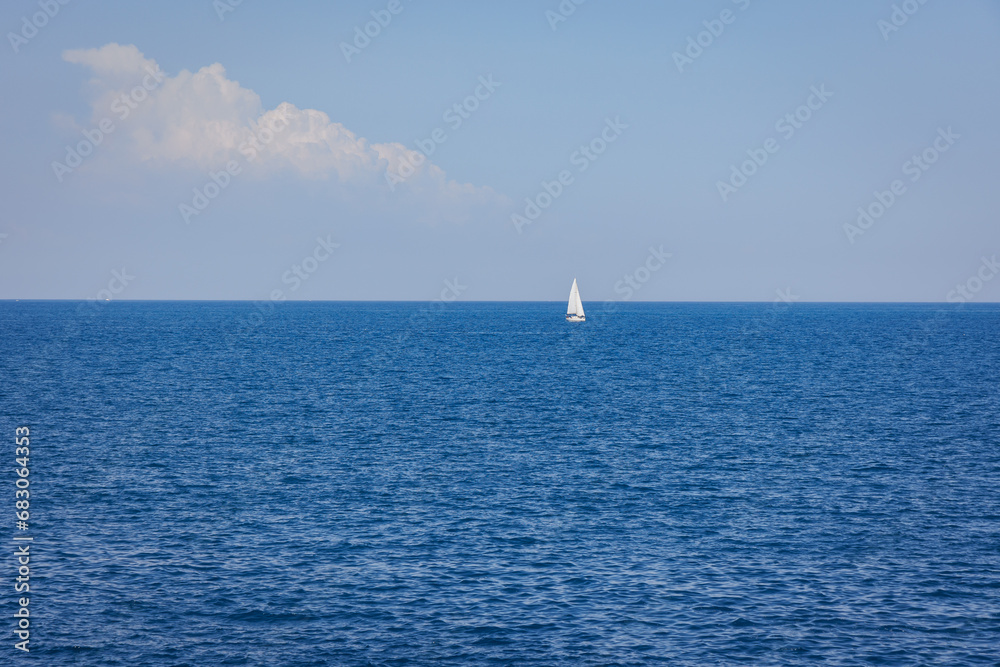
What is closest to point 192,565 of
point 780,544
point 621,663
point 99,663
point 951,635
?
point 99,663

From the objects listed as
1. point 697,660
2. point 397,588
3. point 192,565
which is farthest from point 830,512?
point 192,565

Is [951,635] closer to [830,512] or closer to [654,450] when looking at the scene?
[830,512]

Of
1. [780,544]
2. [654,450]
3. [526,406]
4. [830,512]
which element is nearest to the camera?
[780,544]

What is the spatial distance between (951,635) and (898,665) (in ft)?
11.5

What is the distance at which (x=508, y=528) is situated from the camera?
40562mm

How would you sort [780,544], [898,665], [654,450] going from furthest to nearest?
1. [654,450]
2. [780,544]
3. [898,665]

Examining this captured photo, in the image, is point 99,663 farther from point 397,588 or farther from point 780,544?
point 780,544

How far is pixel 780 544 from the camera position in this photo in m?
38.3

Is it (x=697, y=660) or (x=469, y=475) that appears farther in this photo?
(x=469, y=475)

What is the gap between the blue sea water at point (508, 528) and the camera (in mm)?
28781

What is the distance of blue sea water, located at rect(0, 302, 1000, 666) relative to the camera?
1133 inches

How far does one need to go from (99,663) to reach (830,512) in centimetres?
3487

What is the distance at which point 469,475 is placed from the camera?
169ft

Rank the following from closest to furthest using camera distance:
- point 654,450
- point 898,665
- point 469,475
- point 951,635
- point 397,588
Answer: point 898,665
point 951,635
point 397,588
point 469,475
point 654,450
